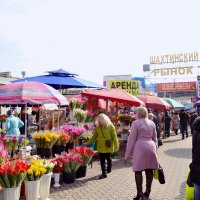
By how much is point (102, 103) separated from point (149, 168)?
694 cm

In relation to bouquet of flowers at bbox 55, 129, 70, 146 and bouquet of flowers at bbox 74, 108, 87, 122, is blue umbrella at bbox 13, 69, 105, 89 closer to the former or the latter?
bouquet of flowers at bbox 74, 108, 87, 122

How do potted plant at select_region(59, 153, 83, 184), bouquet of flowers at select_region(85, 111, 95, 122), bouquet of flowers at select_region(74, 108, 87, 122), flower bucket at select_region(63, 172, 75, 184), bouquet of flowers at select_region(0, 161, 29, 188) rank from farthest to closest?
bouquet of flowers at select_region(85, 111, 95, 122), bouquet of flowers at select_region(74, 108, 87, 122), flower bucket at select_region(63, 172, 75, 184), potted plant at select_region(59, 153, 83, 184), bouquet of flowers at select_region(0, 161, 29, 188)

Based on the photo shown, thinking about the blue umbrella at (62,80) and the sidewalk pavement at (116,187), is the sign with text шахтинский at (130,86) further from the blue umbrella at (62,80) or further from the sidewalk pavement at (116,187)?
the sidewalk pavement at (116,187)

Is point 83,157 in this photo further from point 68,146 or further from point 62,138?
point 68,146

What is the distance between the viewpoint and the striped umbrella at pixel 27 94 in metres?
6.97

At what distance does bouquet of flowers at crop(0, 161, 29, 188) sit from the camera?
4.88m

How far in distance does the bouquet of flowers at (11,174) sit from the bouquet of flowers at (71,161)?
195 cm

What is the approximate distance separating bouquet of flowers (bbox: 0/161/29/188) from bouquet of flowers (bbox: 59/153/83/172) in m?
1.95

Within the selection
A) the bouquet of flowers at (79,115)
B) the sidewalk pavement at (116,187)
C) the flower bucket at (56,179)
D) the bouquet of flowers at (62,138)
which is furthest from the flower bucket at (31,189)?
the bouquet of flowers at (79,115)

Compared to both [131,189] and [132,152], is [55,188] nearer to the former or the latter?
[131,189]

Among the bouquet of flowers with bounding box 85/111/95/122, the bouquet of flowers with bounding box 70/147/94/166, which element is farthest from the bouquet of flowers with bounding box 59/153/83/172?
the bouquet of flowers with bounding box 85/111/95/122

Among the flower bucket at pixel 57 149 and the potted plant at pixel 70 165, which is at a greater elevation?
the flower bucket at pixel 57 149

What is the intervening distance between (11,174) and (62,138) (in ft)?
9.39

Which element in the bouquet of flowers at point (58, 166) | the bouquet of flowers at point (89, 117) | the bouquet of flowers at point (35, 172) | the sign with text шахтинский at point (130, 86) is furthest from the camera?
the sign with text шахтинский at point (130, 86)
